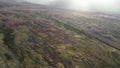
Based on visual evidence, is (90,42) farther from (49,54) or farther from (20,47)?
(20,47)

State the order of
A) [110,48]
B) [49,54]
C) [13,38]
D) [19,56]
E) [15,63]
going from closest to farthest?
1. [15,63]
2. [19,56]
3. [49,54]
4. [13,38]
5. [110,48]

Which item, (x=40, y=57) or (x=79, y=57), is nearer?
(x=40, y=57)

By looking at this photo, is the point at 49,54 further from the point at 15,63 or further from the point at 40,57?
the point at 15,63

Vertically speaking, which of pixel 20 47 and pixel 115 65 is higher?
pixel 20 47

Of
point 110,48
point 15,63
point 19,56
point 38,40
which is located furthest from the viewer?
point 110,48

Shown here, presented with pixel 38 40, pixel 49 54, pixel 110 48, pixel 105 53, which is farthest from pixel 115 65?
pixel 38 40

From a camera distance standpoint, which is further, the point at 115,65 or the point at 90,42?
the point at 90,42

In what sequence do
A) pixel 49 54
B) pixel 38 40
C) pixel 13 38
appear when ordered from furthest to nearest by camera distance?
pixel 38 40 < pixel 13 38 < pixel 49 54

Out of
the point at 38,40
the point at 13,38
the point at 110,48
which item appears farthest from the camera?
the point at 110,48

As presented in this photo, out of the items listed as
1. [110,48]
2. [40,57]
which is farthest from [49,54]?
[110,48]
